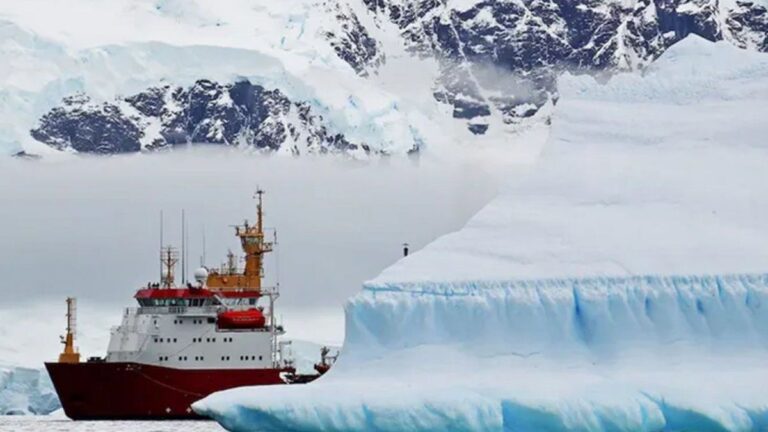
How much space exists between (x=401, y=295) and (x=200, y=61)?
137 meters

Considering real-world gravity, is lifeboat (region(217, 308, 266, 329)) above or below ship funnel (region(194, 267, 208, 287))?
below

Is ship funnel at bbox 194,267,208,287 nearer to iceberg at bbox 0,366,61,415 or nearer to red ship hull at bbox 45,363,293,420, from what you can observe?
red ship hull at bbox 45,363,293,420

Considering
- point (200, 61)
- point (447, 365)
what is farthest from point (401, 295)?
point (200, 61)

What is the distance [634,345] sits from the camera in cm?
3716

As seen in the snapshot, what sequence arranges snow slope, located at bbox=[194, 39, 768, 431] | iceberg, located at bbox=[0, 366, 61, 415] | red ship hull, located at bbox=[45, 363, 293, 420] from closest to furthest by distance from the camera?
snow slope, located at bbox=[194, 39, 768, 431] < red ship hull, located at bbox=[45, 363, 293, 420] < iceberg, located at bbox=[0, 366, 61, 415]

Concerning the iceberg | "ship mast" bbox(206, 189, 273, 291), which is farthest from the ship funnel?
the iceberg

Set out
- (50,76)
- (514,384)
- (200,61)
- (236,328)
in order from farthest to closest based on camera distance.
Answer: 1. (200,61)
2. (50,76)
3. (236,328)
4. (514,384)

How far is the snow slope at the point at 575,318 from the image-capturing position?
35781mm

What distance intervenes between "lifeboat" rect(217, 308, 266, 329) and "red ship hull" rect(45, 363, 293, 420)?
59.1 inches

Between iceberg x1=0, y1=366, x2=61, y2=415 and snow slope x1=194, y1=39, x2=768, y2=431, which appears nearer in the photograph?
snow slope x1=194, y1=39, x2=768, y2=431

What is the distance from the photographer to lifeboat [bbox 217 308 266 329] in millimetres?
86000

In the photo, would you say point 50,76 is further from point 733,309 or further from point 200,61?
point 733,309

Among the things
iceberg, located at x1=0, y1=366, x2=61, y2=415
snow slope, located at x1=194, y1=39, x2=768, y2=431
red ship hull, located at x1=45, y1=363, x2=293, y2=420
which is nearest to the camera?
snow slope, located at x1=194, y1=39, x2=768, y2=431

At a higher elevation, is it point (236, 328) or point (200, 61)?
point (200, 61)
